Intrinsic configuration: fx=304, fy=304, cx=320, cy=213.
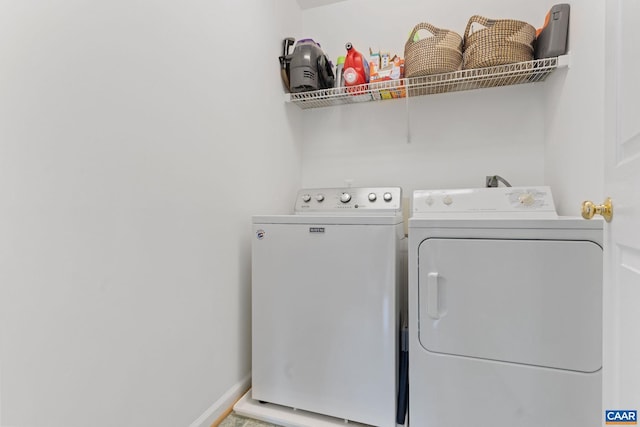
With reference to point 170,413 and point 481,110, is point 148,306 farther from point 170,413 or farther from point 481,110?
point 481,110

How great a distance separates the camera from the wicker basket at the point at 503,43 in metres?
1.56

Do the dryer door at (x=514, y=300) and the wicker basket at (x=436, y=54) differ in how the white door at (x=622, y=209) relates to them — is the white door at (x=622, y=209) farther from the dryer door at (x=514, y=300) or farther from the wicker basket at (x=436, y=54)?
the wicker basket at (x=436, y=54)

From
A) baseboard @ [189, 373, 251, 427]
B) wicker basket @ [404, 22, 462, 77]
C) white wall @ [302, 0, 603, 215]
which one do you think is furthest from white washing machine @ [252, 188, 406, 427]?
wicker basket @ [404, 22, 462, 77]

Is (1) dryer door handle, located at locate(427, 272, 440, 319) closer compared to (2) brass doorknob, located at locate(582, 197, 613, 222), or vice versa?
(2) brass doorknob, located at locate(582, 197, 613, 222)

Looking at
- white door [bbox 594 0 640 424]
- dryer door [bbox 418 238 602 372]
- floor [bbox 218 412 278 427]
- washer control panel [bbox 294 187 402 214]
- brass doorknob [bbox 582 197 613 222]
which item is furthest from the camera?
washer control panel [bbox 294 187 402 214]

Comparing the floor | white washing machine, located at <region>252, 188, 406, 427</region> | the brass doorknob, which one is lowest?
the floor

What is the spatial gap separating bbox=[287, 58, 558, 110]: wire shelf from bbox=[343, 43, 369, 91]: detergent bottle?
0.05m

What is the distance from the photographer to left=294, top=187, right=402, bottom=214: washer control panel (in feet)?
5.93

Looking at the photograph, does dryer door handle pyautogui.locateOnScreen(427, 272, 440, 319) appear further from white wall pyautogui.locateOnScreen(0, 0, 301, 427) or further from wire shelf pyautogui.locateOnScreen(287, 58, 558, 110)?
wire shelf pyautogui.locateOnScreen(287, 58, 558, 110)

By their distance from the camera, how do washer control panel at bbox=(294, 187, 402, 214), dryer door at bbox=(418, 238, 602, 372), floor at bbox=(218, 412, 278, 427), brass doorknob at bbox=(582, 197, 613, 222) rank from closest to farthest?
brass doorknob at bbox=(582, 197, 613, 222) → dryer door at bbox=(418, 238, 602, 372) → floor at bbox=(218, 412, 278, 427) → washer control panel at bbox=(294, 187, 402, 214)

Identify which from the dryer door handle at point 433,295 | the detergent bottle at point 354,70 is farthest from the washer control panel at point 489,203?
the detergent bottle at point 354,70

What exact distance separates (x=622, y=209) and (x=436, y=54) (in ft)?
4.16

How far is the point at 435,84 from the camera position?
1795 mm

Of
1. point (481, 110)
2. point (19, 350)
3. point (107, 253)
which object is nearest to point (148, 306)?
point (107, 253)
